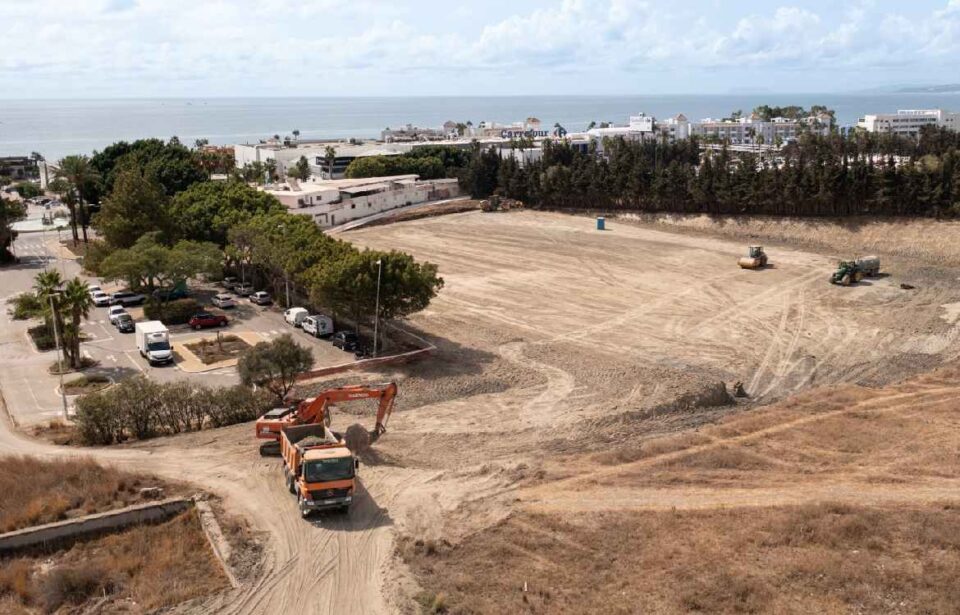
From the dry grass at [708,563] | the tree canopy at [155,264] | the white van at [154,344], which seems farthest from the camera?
the tree canopy at [155,264]

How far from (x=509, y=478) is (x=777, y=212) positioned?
186 ft

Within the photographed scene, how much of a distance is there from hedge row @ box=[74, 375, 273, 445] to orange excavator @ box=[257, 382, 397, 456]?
3426 millimetres

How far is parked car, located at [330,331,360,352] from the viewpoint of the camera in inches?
1526

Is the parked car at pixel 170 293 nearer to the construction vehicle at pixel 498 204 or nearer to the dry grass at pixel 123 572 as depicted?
the dry grass at pixel 123 572

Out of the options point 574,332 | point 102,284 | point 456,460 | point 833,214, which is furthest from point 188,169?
point 456,460

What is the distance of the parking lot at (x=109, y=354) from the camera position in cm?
3391

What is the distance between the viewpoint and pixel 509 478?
77.9 feet

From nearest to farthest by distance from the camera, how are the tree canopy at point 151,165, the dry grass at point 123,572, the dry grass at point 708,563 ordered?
the dry grass at point 708,563
the dry grass at point 123,572
the tree canopy at point 151,165

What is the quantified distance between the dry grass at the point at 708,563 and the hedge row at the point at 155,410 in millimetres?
12514

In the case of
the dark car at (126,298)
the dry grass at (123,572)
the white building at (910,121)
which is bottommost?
the dry grass at (123,572)

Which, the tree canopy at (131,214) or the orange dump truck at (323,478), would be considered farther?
the tree canopy at (131,214)

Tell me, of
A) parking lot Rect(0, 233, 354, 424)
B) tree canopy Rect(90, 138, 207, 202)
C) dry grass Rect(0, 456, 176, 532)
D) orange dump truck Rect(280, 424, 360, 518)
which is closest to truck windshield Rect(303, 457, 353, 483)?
orange dump truck Rect(280, 424, 360, 518)

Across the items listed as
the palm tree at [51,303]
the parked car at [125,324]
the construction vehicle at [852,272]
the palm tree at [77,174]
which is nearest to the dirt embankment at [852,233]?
the construction vehicle at [852,272]

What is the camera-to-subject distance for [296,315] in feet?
143
